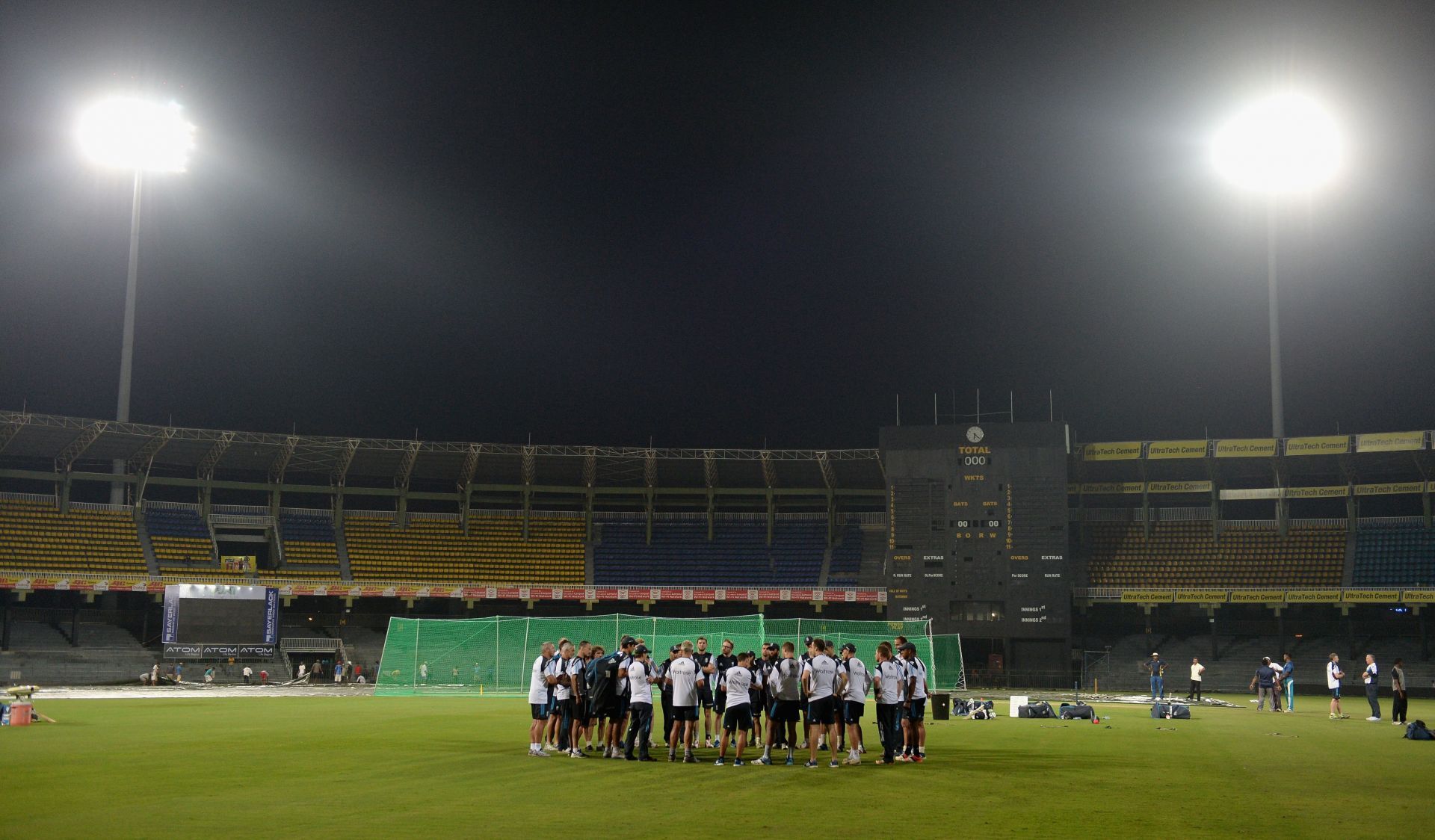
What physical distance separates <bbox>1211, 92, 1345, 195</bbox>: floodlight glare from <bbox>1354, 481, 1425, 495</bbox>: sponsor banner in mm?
14214

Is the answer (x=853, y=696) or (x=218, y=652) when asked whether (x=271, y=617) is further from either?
(x=853, y=696)

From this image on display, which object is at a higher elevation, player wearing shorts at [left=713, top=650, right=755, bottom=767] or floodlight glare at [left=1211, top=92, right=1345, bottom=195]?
floodlight glare at [left=1211, top=92, right=1345, bottom=195]

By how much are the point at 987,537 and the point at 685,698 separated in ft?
98.5

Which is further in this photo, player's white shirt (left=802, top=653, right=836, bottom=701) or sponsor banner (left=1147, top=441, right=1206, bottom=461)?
sponsor banner (left=1147, top=441, right=1206, bottom=461)

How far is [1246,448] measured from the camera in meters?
50.8

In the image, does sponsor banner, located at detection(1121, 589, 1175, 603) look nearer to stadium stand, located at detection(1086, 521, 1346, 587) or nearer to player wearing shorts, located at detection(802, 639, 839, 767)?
stadium stand, located at detection(1086, 521, 1346, 587)

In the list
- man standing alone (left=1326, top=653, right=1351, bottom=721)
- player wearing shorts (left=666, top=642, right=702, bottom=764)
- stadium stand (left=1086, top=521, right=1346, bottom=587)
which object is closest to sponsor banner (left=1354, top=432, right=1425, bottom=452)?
stadium stand (left=1086, top=521, right=1346, bottom=587)

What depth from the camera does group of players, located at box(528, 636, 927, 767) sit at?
1702cm

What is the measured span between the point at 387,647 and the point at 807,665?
1021 inches

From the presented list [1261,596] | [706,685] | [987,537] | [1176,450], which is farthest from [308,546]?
[1261,596]

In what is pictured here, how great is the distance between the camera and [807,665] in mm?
16922

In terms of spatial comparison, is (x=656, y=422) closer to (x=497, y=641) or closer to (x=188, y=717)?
(x=497, y=641)

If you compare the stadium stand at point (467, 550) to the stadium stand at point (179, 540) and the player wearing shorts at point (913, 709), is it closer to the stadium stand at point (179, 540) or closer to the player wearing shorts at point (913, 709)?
the stadium stand at point (179, 540)

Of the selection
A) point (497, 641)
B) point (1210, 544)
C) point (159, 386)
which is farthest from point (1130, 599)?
point (159, 386)
